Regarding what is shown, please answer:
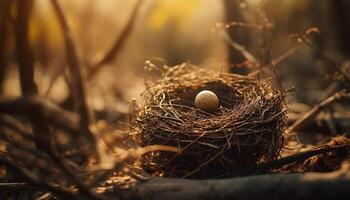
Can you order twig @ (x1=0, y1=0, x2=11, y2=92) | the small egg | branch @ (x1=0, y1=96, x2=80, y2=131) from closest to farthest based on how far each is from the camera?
branch @ (x1=0, y1=96, x2=80, y2=131) < twig @ (x1=0, y1=0, x2=11, y2=92) < the small egg

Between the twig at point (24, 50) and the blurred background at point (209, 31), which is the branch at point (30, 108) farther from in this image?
the blurred background at point (209, 31)

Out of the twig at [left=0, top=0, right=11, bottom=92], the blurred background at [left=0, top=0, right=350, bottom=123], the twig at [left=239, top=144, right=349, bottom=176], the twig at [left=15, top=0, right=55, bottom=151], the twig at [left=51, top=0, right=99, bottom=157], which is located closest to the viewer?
the twig at [left=51, top=0, right=99, bottom=157]

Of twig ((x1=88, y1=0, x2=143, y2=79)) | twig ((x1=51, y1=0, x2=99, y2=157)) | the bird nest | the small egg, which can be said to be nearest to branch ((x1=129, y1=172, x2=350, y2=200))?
the bird nest

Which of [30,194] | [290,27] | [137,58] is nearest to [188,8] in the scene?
[30,194]

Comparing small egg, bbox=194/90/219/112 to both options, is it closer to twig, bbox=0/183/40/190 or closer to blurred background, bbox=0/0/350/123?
blurred background, bbox=0/0/350/123

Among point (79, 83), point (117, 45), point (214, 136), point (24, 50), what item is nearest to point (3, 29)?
point (24, 50)
